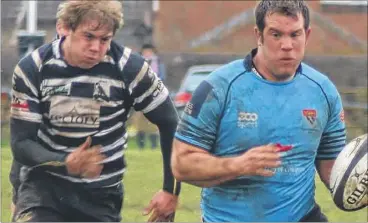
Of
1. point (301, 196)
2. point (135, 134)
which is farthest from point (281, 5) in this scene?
point (135, 134)

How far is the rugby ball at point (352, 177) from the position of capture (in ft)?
17.6

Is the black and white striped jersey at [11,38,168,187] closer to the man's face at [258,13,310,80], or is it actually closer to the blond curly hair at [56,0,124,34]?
the blond curly hair at [56,0,124,34]

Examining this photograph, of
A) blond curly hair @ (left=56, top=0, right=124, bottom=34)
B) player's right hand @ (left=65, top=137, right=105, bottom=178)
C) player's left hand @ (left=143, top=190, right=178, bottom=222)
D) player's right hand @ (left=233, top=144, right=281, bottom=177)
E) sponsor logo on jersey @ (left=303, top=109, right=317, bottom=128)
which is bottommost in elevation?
player's left hand @ (left=143, top=190, right=178, bottom=222)

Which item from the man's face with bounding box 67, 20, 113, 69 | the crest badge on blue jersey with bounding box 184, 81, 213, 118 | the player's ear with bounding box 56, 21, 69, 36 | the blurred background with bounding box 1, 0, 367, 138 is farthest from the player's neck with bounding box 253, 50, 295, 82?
the blurred background with bounding box 1, 0, 367, 138

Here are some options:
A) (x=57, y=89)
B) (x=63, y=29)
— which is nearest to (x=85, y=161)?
(x=57, y=89)

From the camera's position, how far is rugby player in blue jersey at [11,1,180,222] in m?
5.77

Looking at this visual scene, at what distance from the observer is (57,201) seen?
19.3ft

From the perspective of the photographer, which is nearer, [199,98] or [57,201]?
[199,98]

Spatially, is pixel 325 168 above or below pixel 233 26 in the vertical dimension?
above

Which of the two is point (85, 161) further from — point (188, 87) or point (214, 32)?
point (214, 32)

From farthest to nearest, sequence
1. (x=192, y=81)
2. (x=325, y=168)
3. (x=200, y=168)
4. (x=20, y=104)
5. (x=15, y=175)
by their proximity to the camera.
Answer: (x=192, y=81), (x=15, y=175), (x=20, y=104), (x=325, y=168), (x=200, y=168)

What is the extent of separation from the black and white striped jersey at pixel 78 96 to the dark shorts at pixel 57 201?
60 millimetres

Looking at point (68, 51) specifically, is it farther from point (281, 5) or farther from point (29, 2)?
point (29, 2)

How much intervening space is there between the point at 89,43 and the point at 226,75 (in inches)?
30.3
